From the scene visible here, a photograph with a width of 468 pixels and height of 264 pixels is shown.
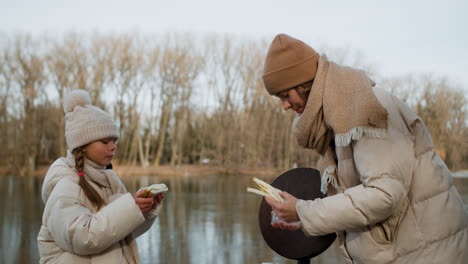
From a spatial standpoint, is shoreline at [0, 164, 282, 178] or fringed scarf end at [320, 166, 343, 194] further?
shoreline at [0, 164, 282, 178]

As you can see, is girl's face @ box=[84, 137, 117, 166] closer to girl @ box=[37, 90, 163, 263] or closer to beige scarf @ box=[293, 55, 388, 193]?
girl @ box=[37, 90, 163, 263]

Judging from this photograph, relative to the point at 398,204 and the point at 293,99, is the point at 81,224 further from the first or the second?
the point at 398,204

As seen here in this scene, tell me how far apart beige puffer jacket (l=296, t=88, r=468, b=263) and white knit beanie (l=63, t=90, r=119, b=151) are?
4.17 ft

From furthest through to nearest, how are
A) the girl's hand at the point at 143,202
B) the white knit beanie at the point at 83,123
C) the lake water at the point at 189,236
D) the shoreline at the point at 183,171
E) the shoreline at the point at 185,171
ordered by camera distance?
1. the shoreline at the point at 185,171
2. the shoreline at the point at 183,171
3. the lake water at the point at 189,236
4. the white knit beanie at the point at 83,123
5. the girl's hand at the point at 143,202

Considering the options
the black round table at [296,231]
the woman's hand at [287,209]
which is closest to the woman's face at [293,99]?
the woman's hand at [287,209]

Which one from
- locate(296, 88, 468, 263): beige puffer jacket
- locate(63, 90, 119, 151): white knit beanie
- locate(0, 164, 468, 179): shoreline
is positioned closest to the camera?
locate(296, 88, 468, 263): beige puffer jacket

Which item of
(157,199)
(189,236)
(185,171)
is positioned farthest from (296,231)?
(185,171)

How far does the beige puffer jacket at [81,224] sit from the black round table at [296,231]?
31.2 inches

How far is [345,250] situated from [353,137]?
2.11ft

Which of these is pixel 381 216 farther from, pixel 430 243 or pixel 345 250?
pixel 345 250

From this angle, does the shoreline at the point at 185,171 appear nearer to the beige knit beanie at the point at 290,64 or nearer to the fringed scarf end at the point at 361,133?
the beige knit beanie at the point at 290,64

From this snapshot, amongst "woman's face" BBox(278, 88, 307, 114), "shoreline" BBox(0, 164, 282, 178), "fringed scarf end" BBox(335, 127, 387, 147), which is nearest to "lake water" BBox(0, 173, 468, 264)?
"woman's face" BBox(278, 88, 307, 114)

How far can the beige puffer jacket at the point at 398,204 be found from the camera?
176cm

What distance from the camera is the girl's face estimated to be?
8.19 ft
